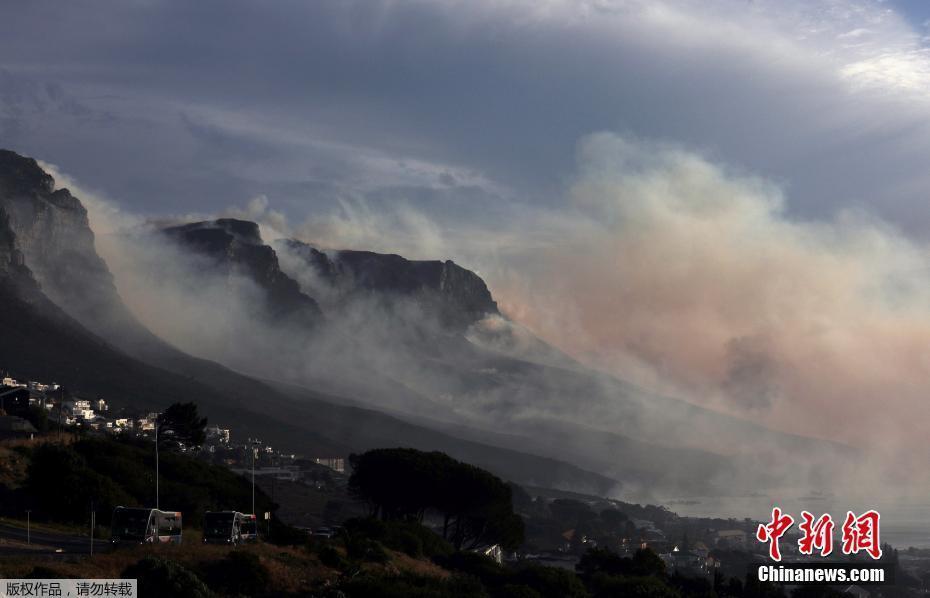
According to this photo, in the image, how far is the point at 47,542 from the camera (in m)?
42.8

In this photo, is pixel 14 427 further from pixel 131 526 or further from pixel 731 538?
pixel 731 538

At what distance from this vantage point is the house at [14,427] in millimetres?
83875

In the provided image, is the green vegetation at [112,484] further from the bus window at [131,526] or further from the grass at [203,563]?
the bus window at [131,526]

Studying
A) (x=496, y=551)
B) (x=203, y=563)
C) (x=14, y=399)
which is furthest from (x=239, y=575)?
(x=14, y=399)

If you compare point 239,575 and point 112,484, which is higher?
point 112,484

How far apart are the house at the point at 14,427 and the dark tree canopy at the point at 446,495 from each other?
28.9 m

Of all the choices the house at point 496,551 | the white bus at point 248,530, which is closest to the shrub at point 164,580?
the white bus at point 248,530

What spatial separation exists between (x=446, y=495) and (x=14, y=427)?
3948 centimetres

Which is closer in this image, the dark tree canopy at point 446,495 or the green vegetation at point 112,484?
the green vegetation at point 112,484

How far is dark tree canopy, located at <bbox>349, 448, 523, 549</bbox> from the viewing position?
73375 millimetres

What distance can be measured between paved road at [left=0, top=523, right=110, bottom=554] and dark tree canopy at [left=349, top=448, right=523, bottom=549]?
102 feet

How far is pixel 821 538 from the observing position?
156 ft

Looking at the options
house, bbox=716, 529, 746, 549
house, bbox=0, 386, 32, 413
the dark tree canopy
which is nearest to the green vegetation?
the dark tree canopy

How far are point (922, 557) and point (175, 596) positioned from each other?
120 m
